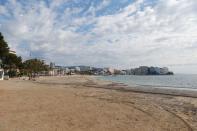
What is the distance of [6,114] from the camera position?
12875 mm

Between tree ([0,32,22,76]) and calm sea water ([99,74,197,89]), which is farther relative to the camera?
calm sea water ([99,74,197,89])

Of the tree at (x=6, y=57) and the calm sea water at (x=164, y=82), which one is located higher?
the tree at (x=6, y=57)

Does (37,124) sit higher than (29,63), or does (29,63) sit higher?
(29,63)

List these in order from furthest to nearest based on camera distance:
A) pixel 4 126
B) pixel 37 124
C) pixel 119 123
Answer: pixel 119 123, pixel 37 124, pixel 4 126

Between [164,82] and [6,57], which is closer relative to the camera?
[6,57]

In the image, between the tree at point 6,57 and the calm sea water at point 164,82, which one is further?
the calm sea water at point 164,82

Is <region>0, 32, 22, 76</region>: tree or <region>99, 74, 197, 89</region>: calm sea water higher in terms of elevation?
<region>0, 32, 22, 76</region>: tree

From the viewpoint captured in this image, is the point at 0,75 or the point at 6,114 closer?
the point at 6,114

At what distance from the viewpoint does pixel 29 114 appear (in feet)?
43.2

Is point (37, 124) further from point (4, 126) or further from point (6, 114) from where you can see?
point (6, 114)

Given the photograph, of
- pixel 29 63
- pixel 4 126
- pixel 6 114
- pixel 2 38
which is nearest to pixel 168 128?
pixel 4 126

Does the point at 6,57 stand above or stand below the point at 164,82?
above

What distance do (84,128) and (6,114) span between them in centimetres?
474

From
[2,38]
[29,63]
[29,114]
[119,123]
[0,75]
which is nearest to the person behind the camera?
[119,123]
